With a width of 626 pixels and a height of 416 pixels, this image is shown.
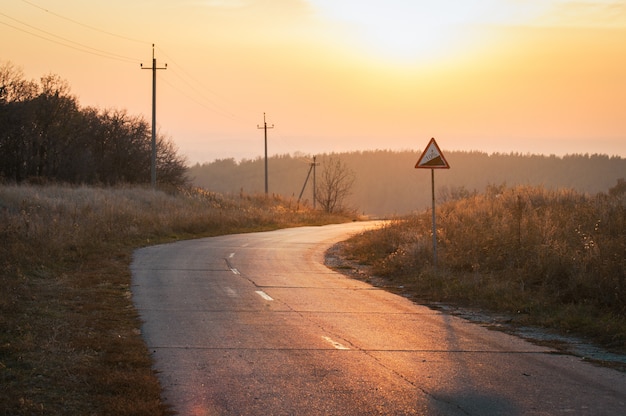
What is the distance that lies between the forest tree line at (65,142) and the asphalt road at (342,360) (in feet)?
117

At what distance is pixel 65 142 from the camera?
53875mm

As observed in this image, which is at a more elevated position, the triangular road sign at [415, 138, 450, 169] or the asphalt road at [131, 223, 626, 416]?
the triangular road sign at [415, 138, 450, 169]

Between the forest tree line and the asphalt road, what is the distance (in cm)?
3569

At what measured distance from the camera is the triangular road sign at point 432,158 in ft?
58.7

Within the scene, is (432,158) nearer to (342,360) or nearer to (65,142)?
(342,360)

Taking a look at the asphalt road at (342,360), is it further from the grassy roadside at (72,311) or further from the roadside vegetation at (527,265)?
the roadside vegetation at (527,265)

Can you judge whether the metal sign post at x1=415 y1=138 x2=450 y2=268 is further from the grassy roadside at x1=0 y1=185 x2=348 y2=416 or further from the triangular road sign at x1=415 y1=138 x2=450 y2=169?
the grassy roadside at x1=0 y1=185 x2=348 y2=416

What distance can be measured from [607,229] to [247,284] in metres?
8.42

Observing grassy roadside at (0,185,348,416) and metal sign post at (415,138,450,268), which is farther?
metal sign post at (415,138,450,268)

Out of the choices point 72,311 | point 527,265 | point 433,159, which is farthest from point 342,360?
point 433,159

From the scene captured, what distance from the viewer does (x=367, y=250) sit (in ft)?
83.0

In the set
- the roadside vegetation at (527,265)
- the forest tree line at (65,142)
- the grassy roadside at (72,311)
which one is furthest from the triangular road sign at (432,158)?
the forest tree line at (65,142)

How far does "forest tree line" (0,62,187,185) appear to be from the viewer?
49.0 m

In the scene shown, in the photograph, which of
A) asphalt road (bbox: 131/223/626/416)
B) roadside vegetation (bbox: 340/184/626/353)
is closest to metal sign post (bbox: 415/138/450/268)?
roadside vegetation (bbox: 340/184/626/353)
